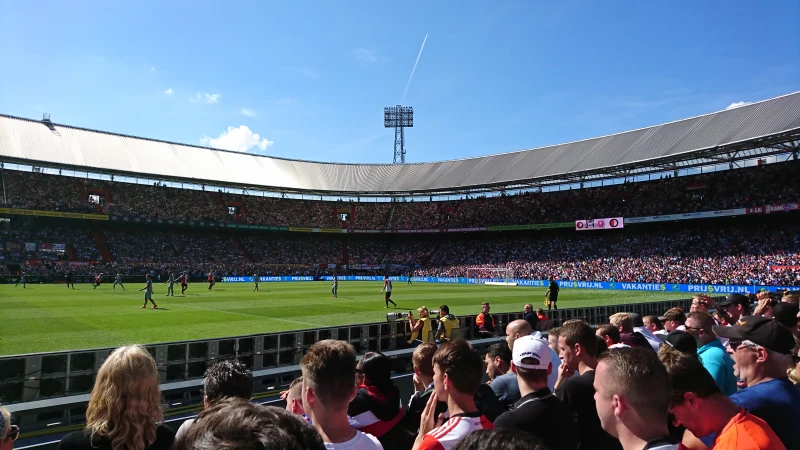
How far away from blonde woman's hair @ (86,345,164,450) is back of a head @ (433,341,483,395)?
6.34ft

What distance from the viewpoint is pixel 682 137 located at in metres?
48.6

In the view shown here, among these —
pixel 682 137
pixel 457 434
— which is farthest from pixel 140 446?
pixel 682 137

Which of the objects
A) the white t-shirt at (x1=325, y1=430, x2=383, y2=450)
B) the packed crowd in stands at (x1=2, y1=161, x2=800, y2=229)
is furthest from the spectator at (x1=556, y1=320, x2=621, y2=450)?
the packed crowd in stands at (x1=2, y1=161, x2=800, y2=229)

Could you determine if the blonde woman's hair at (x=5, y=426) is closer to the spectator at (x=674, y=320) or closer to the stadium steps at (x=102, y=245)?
the spectator at (x=674, y=320)

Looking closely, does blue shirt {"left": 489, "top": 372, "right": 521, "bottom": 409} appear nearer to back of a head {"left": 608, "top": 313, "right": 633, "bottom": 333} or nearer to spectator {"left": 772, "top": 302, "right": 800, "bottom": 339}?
back of a head {"left": 608, "top": 313, "right": 633, "bottom": 333}

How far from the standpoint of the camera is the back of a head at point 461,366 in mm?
3325

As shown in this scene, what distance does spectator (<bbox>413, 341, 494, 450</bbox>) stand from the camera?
3051 millimetres

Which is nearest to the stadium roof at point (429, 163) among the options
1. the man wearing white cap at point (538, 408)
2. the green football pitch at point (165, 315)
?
the green football pitch at point (165, 315)

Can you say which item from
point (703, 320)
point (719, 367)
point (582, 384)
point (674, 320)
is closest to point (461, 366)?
point (582, 384)

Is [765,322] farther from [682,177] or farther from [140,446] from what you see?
[682,177]

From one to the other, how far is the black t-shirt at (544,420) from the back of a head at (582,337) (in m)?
1.27

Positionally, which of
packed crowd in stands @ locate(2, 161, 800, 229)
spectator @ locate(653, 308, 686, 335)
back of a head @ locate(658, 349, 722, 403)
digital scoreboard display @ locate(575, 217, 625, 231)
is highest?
packed crowd in stands @ locate(2, 161, 800, 229)

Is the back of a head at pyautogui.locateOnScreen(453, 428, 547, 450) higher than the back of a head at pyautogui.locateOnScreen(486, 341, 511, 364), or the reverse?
the back of a head at pyautogui.locateOnScreen(453, 428, 547, 450)

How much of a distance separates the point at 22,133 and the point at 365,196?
43482 mm
